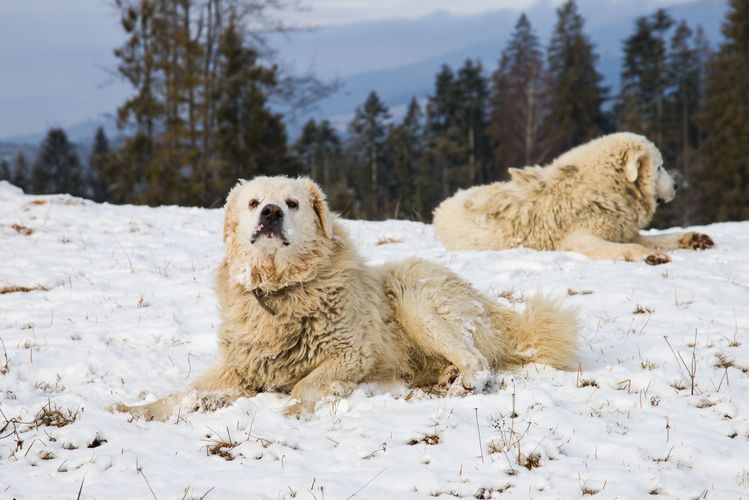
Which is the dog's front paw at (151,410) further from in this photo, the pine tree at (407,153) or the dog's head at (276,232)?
the pine tree at (407,153)

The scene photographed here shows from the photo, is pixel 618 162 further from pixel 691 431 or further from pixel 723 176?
pixel 723 176

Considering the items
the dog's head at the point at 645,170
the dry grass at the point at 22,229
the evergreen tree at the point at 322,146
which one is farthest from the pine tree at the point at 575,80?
the dry grass at the point at 22,229

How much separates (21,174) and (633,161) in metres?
71.0

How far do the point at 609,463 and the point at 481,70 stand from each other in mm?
52469

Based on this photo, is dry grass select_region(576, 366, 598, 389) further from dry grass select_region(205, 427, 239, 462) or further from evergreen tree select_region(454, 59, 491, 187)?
evergreen tree select_region(454, 59, 491, 187)

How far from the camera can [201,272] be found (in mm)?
8188

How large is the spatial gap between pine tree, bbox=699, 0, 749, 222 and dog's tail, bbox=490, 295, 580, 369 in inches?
1398

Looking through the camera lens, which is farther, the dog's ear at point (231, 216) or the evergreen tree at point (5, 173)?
the evergreen tree at point (5, 173)

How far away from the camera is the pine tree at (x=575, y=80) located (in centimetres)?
5269

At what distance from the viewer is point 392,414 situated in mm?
4098

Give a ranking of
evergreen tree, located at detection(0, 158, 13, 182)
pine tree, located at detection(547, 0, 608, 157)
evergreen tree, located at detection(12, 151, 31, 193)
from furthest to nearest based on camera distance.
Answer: evergreen tree, located at detection(0, 158, 13, 182) < evergreen tree, located at detection(12, 151, 31, 193) < pine tree, located at detection(547, 0, 608, 157)

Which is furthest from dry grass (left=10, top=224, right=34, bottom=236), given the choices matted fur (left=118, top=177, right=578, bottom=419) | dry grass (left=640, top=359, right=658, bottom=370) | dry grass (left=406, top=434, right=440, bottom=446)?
dry grass (left=640, top=359, right=658, bottom=370)

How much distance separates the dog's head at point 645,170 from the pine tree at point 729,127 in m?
30.4

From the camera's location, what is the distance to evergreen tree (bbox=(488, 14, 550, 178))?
40.6 metres
